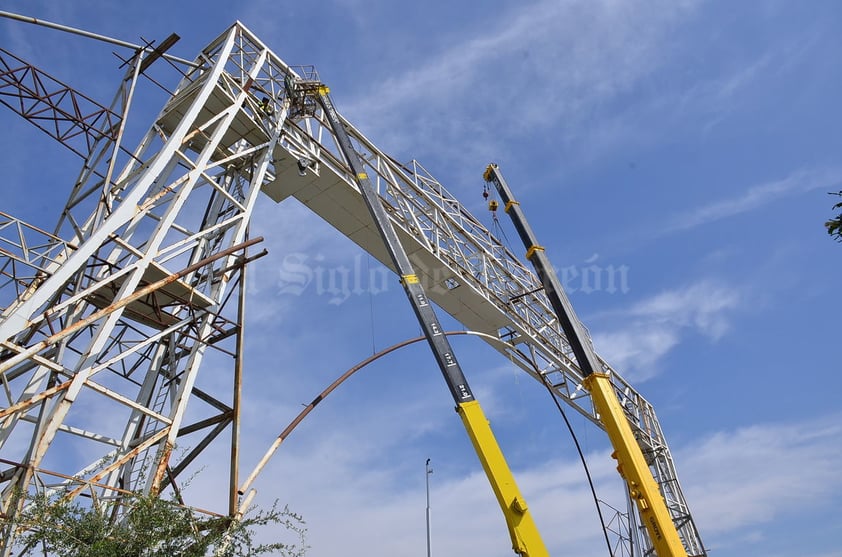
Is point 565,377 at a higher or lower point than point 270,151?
lower

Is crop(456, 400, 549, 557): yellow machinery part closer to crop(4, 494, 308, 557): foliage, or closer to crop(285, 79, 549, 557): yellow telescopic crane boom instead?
crop(285, 79, 549, 557): yellow telescopic crane boom

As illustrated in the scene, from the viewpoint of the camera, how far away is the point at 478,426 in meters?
10.6

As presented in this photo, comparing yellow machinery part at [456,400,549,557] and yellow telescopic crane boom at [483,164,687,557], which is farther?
yellow telescopic crane boom at [483,164,687,557]

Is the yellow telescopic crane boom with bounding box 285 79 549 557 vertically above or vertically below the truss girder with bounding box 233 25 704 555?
below

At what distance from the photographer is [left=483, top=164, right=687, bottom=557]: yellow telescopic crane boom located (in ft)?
39.4

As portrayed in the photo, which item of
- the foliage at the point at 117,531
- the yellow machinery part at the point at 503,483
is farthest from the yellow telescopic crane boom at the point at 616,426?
the foliage at the point at 117,531

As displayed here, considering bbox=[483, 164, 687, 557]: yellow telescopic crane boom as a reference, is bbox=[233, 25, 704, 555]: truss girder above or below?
above

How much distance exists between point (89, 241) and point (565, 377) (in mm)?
19005

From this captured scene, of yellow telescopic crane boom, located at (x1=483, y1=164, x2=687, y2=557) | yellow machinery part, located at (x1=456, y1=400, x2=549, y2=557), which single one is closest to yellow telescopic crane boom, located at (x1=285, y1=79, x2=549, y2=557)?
yellow machinery part, located at (x1=456, y1=400, x2=549, y2=557)

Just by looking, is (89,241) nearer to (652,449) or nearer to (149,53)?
(149,53)

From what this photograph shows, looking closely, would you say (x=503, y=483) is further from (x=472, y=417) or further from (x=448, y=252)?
(x=448, y=252)

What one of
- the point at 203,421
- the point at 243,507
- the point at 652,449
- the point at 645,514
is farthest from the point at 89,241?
the point at 652,449

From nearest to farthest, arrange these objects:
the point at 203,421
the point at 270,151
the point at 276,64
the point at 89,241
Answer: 1. the point at 89,241
2. the point at 203,421
3. the point at 270,151
4. the point at 276,64

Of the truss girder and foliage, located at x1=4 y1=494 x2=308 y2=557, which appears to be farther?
the truss girder
